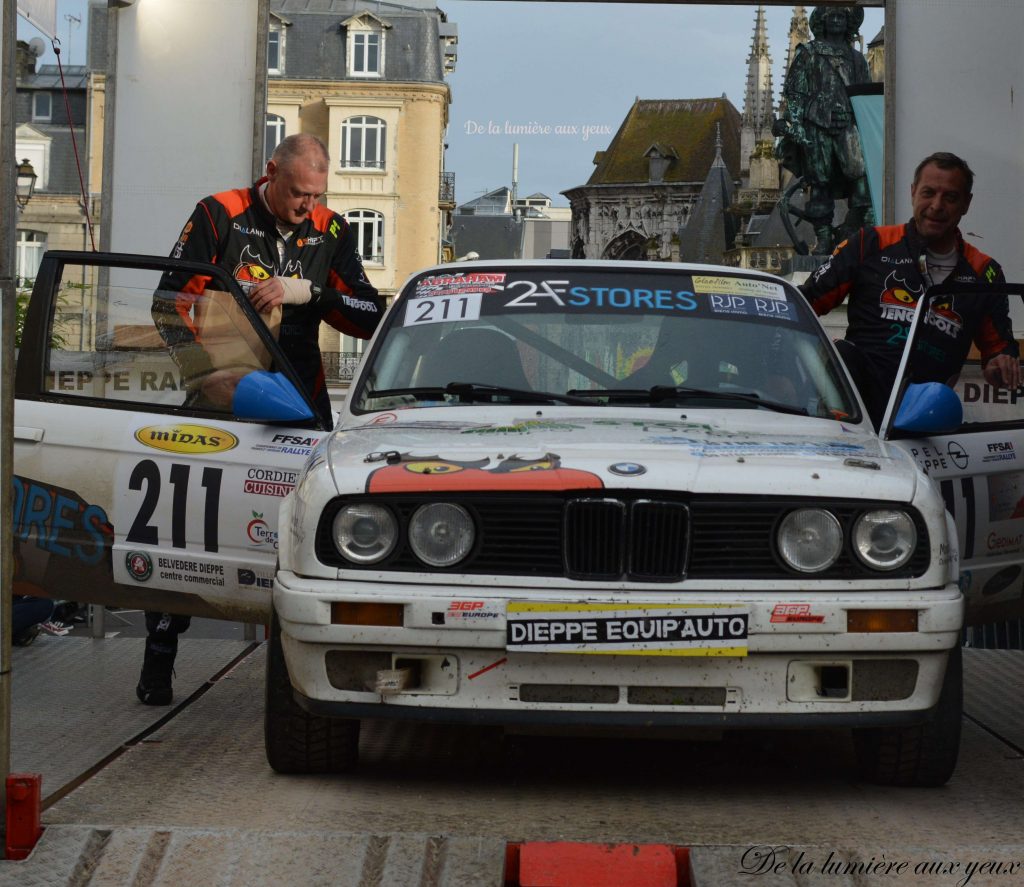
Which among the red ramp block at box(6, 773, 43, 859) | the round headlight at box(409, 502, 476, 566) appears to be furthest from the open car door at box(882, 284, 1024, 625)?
the red ramp block at box(6, 773, 43, 859)

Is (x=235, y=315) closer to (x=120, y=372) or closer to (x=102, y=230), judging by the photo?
(x=120, y=372)

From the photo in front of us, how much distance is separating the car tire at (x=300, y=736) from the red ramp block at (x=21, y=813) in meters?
0.84

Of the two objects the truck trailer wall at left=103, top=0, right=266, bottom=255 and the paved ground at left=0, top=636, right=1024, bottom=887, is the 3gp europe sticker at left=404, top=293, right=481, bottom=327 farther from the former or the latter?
the truck trailer wall at left=103, top=0, right=266, bottom=255

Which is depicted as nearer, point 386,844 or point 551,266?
point 386,844

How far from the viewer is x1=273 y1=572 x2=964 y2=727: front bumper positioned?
4.32 meters

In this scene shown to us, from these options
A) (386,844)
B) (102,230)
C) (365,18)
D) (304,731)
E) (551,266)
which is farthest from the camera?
(365,18)

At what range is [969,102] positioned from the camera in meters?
10.7

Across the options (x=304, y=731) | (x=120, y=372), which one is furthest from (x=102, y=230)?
(x=304, y=731)

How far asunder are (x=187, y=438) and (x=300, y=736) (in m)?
1.23

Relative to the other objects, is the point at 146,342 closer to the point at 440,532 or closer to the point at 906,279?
the point at 440,532

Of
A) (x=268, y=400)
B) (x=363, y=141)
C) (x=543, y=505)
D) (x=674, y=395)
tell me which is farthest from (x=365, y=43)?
(x=543, y=505)

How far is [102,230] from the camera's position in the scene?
10461 mm

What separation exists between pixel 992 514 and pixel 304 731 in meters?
2.46

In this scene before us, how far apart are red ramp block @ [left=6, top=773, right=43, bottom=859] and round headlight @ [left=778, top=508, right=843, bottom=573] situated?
6.28 feet
